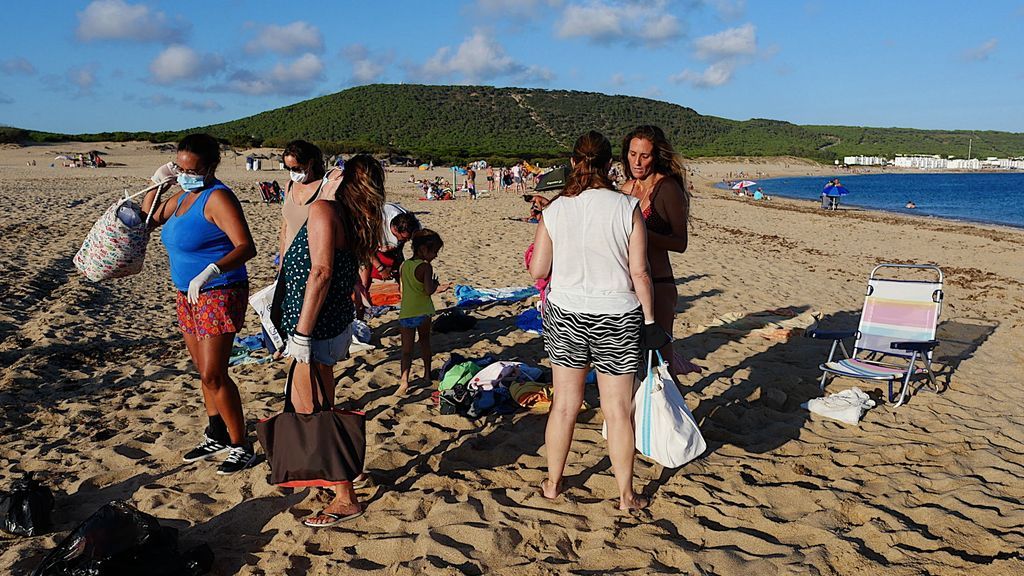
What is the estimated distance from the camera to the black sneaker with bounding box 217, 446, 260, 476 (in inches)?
134

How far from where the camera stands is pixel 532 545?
109 inches

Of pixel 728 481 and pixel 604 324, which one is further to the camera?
pixel 728 481

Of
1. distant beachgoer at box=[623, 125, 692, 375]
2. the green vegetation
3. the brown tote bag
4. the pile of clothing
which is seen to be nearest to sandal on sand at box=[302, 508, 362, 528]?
the brown tote bag

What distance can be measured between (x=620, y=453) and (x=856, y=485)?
134 centimetres

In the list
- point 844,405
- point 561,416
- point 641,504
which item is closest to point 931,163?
point 844,405

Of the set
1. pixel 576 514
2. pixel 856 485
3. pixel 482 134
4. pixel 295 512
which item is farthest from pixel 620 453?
pixel 482 134

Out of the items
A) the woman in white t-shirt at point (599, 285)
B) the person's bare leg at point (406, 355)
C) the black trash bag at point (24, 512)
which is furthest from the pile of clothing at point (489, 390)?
the black trash bag at point (24, 512)

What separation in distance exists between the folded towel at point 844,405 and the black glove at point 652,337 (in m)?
2.21

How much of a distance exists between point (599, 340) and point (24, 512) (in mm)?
2592

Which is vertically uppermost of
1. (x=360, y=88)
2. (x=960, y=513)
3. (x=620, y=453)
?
(x=360, y=88)

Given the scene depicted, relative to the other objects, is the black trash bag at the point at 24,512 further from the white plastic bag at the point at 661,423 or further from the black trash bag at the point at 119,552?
the white plastic bag at the point at 661,423

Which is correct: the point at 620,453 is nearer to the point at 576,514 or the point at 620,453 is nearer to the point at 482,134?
the point at 576,514

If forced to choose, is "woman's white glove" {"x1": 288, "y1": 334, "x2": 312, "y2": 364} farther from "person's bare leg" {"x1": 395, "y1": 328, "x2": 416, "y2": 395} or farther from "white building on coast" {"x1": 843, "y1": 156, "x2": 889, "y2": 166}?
"white building on coast" {"x1": 843, "y1": 156, "x2": 889, "y2": 166}

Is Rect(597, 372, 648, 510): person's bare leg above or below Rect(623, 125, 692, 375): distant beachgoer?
below
